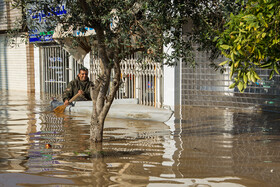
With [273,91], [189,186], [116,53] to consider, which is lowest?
→ [189,186]

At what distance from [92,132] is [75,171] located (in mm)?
2278

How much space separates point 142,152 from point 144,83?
26.6ft

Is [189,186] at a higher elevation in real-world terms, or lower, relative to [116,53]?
lower

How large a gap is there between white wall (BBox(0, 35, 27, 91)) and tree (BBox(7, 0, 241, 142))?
52.9ft

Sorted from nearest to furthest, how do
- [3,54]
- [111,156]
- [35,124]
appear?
[111,156] → [35,124] → [3,54]

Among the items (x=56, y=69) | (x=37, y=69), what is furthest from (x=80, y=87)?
(x=37, y=69)

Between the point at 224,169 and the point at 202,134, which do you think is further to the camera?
the point at 202,134

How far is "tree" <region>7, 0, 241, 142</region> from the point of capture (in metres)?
6.93

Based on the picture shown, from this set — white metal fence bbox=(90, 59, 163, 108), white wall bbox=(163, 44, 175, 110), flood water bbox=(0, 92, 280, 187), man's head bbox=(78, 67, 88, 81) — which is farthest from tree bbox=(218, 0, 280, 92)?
white wall bbox=(163, 44, 175, 110)

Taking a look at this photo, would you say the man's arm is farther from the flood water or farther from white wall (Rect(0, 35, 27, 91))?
white wall (Rect(0, 35, 27, 91))

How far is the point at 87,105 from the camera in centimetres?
1280

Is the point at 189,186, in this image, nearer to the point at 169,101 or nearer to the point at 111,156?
the point at 111,156

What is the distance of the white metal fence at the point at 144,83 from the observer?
49.4 ft

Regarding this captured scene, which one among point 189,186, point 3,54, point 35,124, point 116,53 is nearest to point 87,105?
point 35,124
